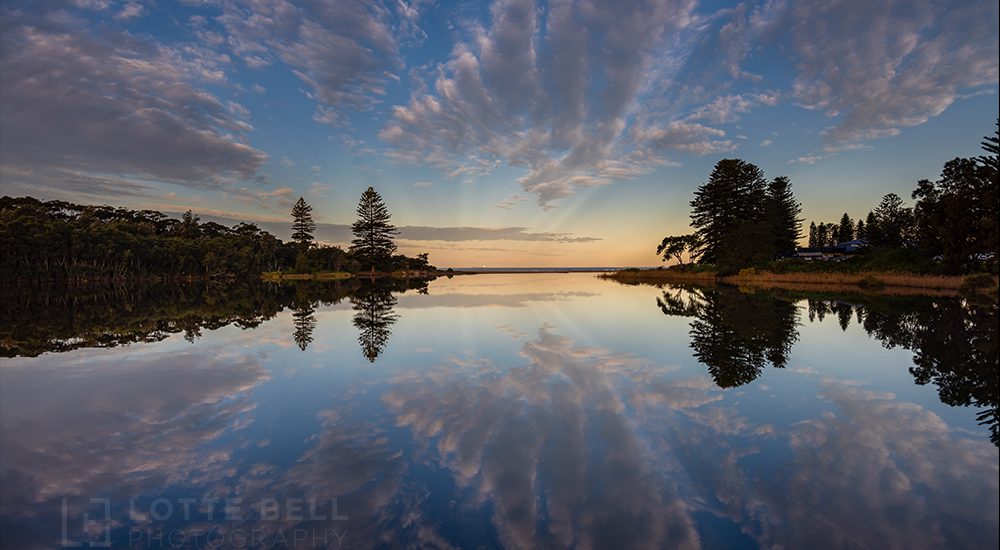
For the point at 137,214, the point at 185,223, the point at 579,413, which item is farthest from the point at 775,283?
the point at 137,214

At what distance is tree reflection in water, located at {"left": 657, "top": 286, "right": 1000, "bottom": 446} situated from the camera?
31.0 ft

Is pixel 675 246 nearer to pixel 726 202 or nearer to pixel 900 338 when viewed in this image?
pixel 726 202

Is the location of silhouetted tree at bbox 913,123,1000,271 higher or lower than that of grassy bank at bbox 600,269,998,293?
higher

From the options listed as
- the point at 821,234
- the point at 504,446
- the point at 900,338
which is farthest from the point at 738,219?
the point at 821,234

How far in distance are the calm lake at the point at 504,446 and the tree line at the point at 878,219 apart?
32.5m

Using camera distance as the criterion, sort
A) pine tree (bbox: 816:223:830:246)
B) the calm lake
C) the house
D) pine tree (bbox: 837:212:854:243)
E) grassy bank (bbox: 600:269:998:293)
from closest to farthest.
Result: 1. the calm lake
2. grassy bank (bbox: 600:269:998:293)
3. the house
4. pine tree (bbox: 837:212:854:243)
5. pine tree (bbox: 816:223:830:246)

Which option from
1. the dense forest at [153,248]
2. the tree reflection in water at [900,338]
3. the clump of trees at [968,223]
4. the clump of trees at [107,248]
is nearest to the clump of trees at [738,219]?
the clump of trees at [968,223]

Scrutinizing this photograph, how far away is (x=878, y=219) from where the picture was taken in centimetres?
10062

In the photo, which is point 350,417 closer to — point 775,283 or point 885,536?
point 885,536

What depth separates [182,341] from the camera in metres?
16.0

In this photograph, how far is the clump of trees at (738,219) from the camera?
193 feet

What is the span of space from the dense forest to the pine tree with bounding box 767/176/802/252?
73.7m

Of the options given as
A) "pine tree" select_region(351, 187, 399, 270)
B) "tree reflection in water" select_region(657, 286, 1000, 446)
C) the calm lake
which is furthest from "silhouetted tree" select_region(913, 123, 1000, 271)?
"pine tree" select_region(351, 187, 399, 270)

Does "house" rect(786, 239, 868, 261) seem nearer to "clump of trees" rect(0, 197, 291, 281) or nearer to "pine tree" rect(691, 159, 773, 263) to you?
"pine tree" rect(691, 159, 773, 263)
